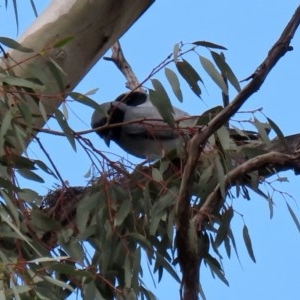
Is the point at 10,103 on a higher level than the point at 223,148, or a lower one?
lower

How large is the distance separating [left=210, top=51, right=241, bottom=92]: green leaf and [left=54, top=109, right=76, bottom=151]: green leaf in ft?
1.11

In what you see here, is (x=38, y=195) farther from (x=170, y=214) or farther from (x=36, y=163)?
(x=170, y=214)

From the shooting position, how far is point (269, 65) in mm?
1946

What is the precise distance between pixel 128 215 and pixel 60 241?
0.51 feet

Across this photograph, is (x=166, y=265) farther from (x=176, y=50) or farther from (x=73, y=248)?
(x=176, y=50)

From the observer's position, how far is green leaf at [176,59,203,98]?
95.1 inches

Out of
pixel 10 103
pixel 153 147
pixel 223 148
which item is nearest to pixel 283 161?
pixel 223 148

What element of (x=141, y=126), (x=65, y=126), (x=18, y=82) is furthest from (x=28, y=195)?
(x=141, y=126)

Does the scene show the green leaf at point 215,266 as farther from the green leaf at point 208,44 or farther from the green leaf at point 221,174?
the green leaf at point 208,44

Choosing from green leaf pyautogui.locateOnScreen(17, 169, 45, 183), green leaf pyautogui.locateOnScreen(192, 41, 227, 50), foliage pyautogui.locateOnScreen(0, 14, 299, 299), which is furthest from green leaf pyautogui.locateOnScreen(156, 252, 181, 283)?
green leaf pyautogui.locateOnScreen(192, 41, 227, 50)

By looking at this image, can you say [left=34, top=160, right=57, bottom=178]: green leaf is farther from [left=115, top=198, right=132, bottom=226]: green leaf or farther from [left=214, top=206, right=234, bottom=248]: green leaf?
[left=214, top=206, right=234, bottom=248]: green leaf

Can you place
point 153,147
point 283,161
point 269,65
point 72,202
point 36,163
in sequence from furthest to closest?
point 153,147, point 72,202, point 36,163, point 283,161, point 269,65

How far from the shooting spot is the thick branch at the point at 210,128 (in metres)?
1.94

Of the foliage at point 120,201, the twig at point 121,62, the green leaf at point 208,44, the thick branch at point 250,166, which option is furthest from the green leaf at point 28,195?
the twig at point 121,62
